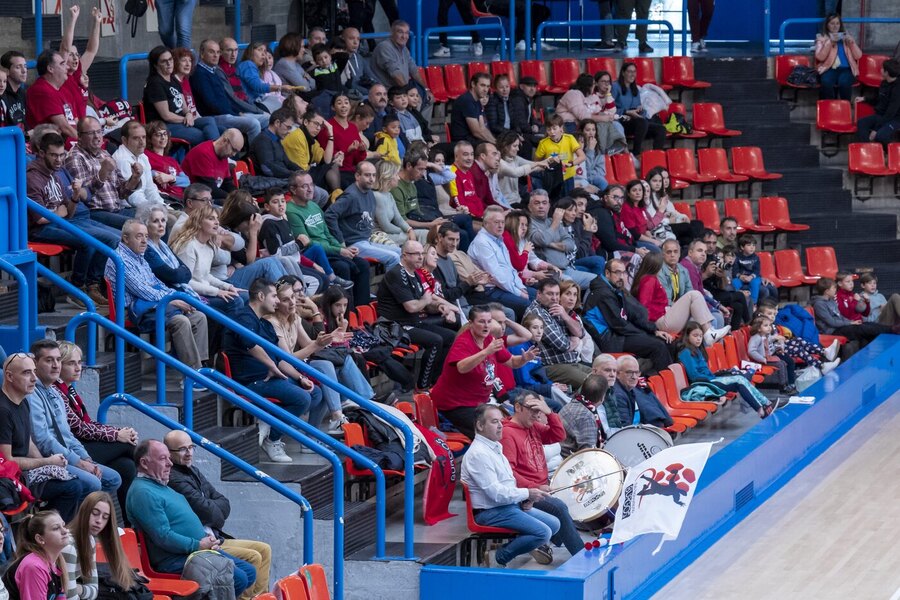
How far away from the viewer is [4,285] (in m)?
9.60

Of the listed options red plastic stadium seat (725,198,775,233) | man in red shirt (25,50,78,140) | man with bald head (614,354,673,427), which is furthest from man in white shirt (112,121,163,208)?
red plastic stadium seat (725,198,775,233)

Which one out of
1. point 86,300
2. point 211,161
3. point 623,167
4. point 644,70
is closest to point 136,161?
point 211,161

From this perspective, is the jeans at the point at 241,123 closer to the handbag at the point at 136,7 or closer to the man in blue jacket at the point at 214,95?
the man in blue jacket at the point at 214,95

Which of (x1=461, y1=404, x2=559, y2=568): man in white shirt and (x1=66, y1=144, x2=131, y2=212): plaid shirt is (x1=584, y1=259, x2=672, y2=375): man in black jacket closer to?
(x1=461, y1=404, x2=559, y2=568): man in white shirt

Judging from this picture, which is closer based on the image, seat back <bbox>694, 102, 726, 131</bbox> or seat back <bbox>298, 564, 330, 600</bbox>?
seat back <bbox>298, 564, 330, 600</bbox>

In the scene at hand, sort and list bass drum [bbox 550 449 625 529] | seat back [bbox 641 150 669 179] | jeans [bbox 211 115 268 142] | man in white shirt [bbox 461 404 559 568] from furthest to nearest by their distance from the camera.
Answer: seat back [bbox 641 150 669 179], jeans [bbox 211 115 268 142], bass drum [bbox 550 449 625 529], man in white shirt [bbox 461 404 559 568]

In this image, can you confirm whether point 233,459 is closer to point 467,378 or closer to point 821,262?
point 467,378

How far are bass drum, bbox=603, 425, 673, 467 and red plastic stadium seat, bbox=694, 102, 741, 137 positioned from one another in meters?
7.95

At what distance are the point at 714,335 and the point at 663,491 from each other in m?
4.53

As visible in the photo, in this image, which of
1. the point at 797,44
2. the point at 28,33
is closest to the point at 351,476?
the point at 28,33

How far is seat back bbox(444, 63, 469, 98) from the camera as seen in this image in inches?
664

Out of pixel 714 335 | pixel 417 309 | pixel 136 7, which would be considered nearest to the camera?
pixel 417 309

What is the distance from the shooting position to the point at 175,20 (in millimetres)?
13578

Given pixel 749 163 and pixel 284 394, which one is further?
pixel 749 163
